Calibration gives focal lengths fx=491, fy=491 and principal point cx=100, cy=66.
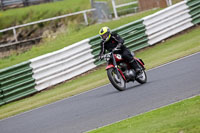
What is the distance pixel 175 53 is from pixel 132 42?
2898 millimetres

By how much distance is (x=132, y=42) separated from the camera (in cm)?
1891

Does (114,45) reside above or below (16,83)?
above

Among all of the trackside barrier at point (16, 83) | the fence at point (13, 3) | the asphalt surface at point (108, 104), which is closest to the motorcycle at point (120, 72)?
the asphalt surface at point (108, 104)

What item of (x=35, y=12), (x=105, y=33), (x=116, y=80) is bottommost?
(x=116, y=80)

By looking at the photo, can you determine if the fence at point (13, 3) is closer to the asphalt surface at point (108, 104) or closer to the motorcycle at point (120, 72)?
the asphalt surface at point (108, 104)

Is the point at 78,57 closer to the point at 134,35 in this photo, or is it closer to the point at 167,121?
the point at 134,35

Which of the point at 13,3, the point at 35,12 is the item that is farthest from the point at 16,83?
the point at 13,3

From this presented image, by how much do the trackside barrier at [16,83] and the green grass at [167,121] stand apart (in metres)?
8.23

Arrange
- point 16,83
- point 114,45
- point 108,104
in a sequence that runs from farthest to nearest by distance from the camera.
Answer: point 16,83 < point 114,45 < point 108,104

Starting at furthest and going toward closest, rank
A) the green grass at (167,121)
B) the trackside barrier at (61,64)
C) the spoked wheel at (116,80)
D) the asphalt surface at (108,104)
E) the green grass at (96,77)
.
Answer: the trackside barrier at (61,64) → the green grass at (96,77) → the spoked wheel at (116,80) → the asphalt surface at (108,104) → the green grass at (167,121)

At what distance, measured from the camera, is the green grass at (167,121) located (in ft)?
21.6

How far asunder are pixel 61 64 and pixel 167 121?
10016 mm

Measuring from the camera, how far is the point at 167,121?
7.12 m

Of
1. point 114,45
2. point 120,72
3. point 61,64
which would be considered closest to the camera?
point 120,72
